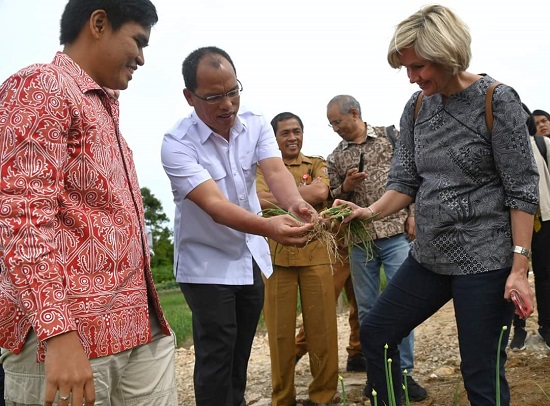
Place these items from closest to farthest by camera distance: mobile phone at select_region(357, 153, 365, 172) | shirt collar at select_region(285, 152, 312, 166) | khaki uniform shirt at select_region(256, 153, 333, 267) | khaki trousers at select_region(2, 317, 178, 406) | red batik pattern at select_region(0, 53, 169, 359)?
red batik pattern at select_region(0, 53, 169, 359), khaki trousers at select_region(2, 317, 178, 406), khaki uniform shirt at select_region(256, 153, 333, 267), mobile phone at select_region(357, 153, 365, 172), shirt collar at select_region(285, 152, 312, 166)

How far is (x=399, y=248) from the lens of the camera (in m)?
5.18

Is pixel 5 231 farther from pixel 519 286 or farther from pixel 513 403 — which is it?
pixel 513 403

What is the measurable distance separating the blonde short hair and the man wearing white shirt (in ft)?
3.21

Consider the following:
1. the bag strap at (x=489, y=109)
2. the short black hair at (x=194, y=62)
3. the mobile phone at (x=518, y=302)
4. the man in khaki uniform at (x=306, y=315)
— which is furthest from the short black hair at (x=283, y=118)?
the mobile phone at (x=518, y=302)

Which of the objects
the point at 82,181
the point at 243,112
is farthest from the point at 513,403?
the point at 82,181

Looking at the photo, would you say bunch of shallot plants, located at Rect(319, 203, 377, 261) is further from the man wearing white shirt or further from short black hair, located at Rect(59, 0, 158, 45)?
short black hair, located at Rect(59, 0, 158, 45)

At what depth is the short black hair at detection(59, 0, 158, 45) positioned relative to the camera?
228 centimetres

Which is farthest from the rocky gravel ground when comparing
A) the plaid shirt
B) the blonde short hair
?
the blonde short hair

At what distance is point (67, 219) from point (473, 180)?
1.74 m

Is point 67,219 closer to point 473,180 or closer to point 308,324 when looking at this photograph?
point 473,180

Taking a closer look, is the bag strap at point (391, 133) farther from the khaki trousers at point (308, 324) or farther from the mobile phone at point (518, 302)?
the mobile phone at point (518, 302)

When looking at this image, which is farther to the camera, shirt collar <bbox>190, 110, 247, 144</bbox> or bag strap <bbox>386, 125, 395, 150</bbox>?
bag strap <bbox>386, 125, 395, 150</bbox>

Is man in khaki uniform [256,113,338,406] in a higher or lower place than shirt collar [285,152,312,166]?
lower

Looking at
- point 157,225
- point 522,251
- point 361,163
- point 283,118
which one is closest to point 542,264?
point 361,163
